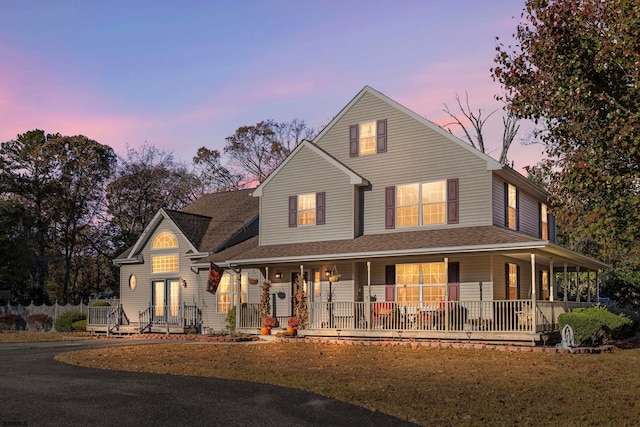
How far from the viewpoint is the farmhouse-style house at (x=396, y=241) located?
23234mm

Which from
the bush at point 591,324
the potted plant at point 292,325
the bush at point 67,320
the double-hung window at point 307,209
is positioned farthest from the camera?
the bush at point 67,320

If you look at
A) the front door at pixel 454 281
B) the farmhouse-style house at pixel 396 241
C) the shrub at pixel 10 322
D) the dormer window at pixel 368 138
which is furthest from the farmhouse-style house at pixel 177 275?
the front door at pixel 454 281

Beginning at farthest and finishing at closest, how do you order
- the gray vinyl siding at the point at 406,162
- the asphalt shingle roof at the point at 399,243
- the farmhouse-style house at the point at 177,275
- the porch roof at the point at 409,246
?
the farmhouse-style house at the point at 177,275
the gray vinyl siding at the point at 406,162
the asphalt shingle roof at the point at 399,243
the porch roof at the point at 409,246

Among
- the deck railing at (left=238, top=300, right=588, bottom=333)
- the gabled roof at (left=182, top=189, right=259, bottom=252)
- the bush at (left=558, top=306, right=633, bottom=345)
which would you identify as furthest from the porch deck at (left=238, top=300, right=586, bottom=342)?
the gabled roof at (left=182, top=189, right=259, bottom=252)

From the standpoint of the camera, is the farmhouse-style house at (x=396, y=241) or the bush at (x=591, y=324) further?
the farmhouse-style house at (x=396, y=241)

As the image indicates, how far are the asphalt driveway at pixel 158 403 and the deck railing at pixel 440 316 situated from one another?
10.9m

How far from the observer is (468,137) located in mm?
47250

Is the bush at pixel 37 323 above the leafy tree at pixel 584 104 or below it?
below

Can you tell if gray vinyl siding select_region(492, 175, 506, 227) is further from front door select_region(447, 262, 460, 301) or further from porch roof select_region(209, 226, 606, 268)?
front door select_region(447, 262, 460, 301)

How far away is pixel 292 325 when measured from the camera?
2600 cm

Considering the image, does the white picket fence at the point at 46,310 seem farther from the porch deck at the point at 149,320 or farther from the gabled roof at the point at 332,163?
the gabled roof at the point at 332,163

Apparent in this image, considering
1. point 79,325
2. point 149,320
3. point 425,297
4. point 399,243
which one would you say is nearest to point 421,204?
point 399,243

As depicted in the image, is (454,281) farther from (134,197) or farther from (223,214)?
(134,197)

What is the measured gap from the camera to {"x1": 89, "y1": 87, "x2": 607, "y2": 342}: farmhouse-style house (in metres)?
23.2
